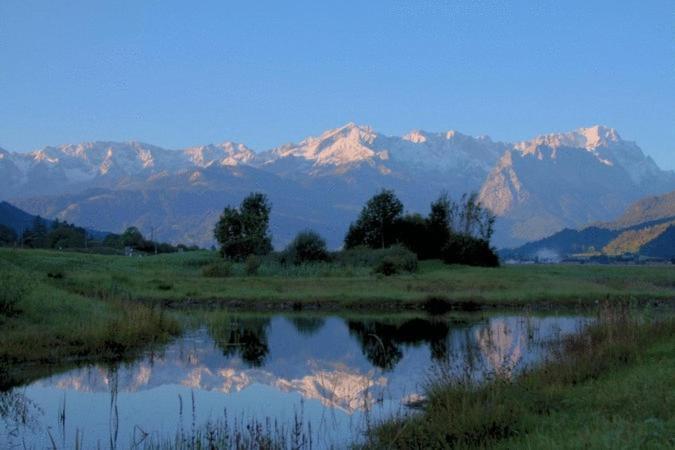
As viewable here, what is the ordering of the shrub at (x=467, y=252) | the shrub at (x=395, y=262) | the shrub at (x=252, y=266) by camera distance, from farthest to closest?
1. the shrub at (x=467, y=252)
2. the shrub at (x=252, y=266)
3. the shrub at (x=395, y=262)

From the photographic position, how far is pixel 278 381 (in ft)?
80.0

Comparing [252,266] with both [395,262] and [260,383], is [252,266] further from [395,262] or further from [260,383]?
[260,383]

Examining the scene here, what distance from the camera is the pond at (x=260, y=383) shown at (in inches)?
677

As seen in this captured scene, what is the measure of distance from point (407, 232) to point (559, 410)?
76.0 metres

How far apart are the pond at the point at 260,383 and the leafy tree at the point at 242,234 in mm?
51369

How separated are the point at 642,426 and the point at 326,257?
7146 centimetres

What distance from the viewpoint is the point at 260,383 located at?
78.8 feet

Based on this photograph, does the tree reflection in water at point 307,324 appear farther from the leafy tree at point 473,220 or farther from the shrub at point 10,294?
the leafy tree at point 473,220

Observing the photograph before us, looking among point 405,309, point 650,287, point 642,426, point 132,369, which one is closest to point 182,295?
point 405,309

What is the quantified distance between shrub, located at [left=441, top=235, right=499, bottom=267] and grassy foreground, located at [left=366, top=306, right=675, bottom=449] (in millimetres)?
66157

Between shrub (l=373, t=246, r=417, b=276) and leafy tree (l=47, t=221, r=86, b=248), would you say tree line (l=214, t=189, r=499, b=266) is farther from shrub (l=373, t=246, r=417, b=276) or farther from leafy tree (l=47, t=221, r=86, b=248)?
leafy tree (l=47, t=221, r=86, b=248)

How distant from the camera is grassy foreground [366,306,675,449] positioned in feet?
38.0

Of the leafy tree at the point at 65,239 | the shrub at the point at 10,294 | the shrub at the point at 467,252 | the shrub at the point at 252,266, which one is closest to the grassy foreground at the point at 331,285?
the shrub at the point at 252,266

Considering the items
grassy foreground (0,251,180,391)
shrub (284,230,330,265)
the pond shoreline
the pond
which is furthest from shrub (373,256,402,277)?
grassy foreground (0,251,180,391)
